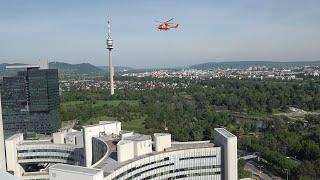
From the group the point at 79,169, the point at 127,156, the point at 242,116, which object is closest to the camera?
the point at 79,169

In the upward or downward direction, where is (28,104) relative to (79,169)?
downward

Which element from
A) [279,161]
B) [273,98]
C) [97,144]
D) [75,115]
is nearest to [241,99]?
[273,98]

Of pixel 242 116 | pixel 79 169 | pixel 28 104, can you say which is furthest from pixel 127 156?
pixel 242 116

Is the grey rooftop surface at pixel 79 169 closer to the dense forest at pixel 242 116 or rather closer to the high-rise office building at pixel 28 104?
the dense forest at pixel 242 116

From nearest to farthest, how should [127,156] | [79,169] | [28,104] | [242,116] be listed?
[79,169], [127,156], [28,104], [242,116]

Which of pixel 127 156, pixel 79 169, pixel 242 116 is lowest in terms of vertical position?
pixel 242 116

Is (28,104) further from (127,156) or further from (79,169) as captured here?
(79,169)

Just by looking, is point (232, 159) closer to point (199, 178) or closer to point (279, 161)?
point (199, 178)
